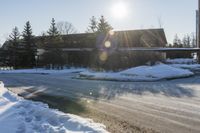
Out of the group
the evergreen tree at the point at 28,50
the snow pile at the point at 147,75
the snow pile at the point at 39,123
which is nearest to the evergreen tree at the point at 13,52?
the evergreen tree at the point at 28,50

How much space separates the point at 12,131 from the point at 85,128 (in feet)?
5.29

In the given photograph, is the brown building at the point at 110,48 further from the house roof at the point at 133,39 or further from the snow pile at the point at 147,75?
the snow pile at the point at 147,75

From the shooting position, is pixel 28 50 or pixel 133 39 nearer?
pixel 28 50

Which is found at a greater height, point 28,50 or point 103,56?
point 28,50

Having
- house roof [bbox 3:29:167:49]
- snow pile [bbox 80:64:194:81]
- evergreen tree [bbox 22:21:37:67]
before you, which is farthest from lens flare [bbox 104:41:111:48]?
snow pile [bbox 80:64:194:81]

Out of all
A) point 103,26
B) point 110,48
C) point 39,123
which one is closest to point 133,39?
point 103,26

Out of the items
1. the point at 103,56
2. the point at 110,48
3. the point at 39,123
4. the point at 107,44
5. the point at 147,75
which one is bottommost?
the point at 39,123

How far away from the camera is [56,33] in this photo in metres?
68.1

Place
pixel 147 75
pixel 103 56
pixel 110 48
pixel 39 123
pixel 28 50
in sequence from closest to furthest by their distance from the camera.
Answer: pixel 39 123, pixel 147 75, pixel 103 56, pixel 110 48, pixel 28 50

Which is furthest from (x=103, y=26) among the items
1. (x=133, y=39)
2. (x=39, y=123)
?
(x=39, y=123)

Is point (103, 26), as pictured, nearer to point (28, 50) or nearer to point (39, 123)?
point (28, 50)

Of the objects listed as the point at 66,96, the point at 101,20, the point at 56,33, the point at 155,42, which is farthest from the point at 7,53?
the point at 66,96

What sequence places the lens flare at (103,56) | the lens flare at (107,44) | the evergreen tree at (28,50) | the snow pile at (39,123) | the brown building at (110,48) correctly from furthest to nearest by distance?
the evergreen tree at (28,50)
the lens flare at (107,44)
the lens flare at (103,56)
the brown building at (110,48)
the snow pile at (39,123)

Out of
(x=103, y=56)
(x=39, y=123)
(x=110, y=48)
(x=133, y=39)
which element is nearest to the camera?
(x=39, y=123)
